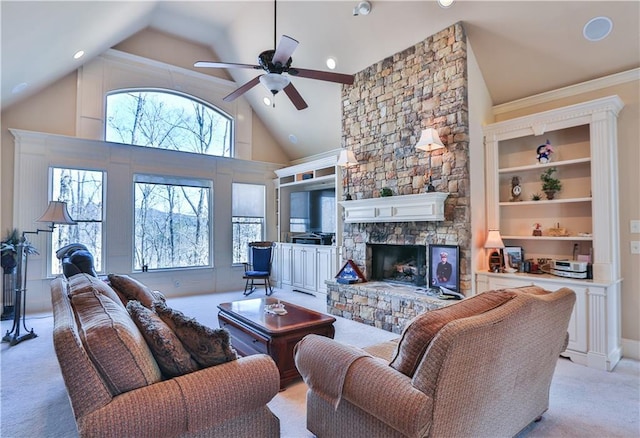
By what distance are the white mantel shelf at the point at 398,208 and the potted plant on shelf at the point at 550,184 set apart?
1059 mm

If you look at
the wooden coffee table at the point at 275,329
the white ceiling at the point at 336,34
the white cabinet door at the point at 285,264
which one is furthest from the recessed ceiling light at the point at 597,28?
the white cabinet door at the point at 285,264

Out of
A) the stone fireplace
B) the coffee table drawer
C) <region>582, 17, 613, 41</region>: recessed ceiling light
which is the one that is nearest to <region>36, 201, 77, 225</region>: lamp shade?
the coffee table drawer

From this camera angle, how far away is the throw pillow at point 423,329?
60.8 inches

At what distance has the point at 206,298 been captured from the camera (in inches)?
243

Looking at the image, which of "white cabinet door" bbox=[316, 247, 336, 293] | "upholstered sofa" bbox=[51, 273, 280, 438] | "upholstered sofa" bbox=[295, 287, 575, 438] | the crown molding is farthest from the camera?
"white cabinet door" bbox=[316, 247, 336, 293]

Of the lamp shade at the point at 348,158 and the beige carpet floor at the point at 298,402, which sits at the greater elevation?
the lamp shade at the point at 348,158

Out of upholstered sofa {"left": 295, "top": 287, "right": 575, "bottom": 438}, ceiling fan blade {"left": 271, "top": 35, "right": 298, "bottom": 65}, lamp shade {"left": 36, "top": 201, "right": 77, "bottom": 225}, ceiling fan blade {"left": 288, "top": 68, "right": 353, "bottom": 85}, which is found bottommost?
upholstered sofa {"left": 295, "top": 287, "right": 575, "bottom": 438}

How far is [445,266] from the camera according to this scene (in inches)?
163

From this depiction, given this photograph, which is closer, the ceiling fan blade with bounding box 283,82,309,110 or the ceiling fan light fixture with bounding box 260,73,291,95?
the ceiling fan light fixture with bounding box 260,73,291,95

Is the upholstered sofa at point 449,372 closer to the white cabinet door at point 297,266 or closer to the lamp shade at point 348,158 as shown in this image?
the lamp shade at point 348,158

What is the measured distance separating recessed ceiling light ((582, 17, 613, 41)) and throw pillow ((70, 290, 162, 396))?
4.59 metres

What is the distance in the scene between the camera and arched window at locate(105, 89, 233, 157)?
19.6 feet

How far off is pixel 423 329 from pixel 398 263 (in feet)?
11.7

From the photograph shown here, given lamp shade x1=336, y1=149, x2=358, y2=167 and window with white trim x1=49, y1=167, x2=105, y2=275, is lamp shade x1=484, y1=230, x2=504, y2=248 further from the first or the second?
window with white trim x1=49, y1=167, x2=105, y2=275
